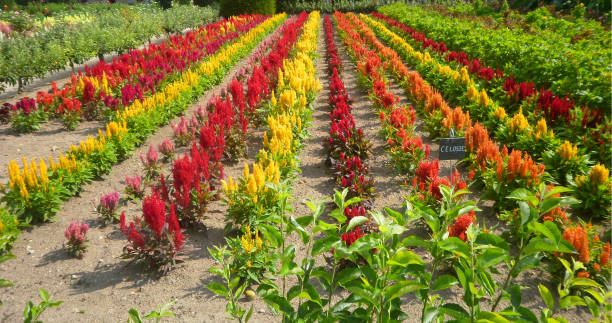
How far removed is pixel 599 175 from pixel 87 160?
5.56 meters

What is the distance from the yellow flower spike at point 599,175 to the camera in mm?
3623

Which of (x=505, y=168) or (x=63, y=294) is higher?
(x=505, y=168)

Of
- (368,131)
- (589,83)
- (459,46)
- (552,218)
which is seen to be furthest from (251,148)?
(459,46)

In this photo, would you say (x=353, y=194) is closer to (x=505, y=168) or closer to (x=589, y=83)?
(x=505, y=168)

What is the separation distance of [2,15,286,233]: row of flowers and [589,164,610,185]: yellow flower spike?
5.28 metres

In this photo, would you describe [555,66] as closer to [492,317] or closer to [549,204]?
[549,204]

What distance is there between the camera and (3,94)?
8.45 m

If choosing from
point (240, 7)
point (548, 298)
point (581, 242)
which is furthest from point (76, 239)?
point (240, 7)

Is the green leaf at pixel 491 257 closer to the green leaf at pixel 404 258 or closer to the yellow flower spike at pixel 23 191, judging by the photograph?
the green leaf at pixel 404 258

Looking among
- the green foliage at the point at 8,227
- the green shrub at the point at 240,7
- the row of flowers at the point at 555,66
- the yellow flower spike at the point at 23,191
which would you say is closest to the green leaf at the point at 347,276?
the green foliage at the point at 8,227

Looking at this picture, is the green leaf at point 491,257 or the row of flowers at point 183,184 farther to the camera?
the row of flowers at point 183,184

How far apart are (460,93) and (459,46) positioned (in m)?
4.08

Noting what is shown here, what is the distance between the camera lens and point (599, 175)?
12.0 feet

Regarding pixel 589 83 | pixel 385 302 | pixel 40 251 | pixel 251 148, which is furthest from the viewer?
pixel 251 148
